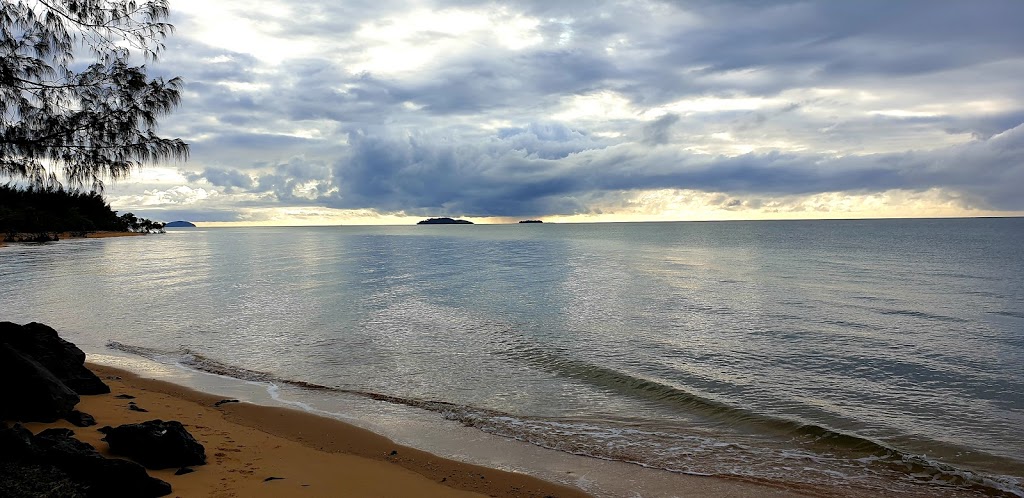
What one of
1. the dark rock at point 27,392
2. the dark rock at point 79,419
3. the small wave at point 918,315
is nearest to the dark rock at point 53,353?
the dark rock at point 27,392

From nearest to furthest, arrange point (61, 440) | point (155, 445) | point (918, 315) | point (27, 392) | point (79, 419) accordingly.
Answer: point (61, 440) → point (155, 445) → point (27, 392) → point (79, 419) → point (918, 315)

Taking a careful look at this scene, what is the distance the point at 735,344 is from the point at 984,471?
11243mm

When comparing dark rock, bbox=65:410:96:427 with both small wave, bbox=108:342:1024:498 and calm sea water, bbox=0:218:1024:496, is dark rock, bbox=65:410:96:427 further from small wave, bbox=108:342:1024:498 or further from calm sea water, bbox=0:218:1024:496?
small wave, bbox=108:342:1024:498

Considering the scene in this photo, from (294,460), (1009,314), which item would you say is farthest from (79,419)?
(1009,314)

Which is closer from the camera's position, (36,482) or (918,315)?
(36,482)

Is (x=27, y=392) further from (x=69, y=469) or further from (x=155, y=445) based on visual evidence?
(x=69, y=469)

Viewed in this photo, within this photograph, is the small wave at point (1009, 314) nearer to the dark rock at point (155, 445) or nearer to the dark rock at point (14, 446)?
the dark rock at point (155, 445)

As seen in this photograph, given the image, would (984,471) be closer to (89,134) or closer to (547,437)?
(547,437)

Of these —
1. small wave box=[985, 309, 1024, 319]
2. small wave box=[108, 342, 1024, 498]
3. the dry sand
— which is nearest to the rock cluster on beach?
the dry sand

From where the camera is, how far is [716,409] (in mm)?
14430

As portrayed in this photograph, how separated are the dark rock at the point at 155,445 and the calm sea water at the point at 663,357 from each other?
584 cm

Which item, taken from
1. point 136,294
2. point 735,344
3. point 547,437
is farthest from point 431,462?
point 136,294

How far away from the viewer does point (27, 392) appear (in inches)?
417

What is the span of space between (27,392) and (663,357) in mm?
16535
